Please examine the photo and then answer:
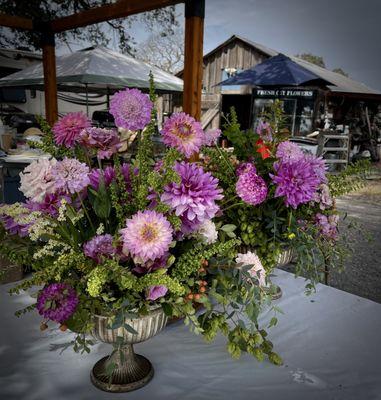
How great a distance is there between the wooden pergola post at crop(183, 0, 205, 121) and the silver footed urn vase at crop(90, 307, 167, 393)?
2150mm

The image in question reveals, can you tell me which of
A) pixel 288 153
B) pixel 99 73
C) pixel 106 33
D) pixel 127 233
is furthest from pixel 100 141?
pixel 106 33

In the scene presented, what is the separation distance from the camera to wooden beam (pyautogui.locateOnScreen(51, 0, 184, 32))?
2.65 meters

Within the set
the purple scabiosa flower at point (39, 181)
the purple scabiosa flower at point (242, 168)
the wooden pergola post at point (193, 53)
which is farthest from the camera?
the wooden pergola post at point (193, 53)

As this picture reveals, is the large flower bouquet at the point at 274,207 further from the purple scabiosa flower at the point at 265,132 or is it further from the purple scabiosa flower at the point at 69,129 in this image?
the purple scabiosa flower at the point at 69,129

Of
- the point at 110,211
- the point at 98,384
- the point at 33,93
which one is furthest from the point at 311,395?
the point at 33,93

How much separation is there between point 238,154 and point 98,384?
0.91 metres

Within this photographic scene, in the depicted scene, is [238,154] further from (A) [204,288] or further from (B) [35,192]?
(B) [35,192]

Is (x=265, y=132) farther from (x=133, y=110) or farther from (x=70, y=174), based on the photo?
(x=70, y=174)

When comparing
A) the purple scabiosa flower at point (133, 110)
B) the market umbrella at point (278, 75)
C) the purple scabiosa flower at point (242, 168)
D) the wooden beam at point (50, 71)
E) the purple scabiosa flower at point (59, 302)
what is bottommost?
the purple scabiosa flower at point (59, 302)

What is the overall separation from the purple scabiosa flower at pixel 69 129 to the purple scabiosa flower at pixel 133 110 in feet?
0.31

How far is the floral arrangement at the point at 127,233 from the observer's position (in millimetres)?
788

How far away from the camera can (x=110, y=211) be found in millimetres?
914

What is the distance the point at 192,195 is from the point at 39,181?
0.35m

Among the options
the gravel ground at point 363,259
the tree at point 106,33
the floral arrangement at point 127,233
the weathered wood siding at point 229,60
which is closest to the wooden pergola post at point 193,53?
the gravel ground at point 363,259
